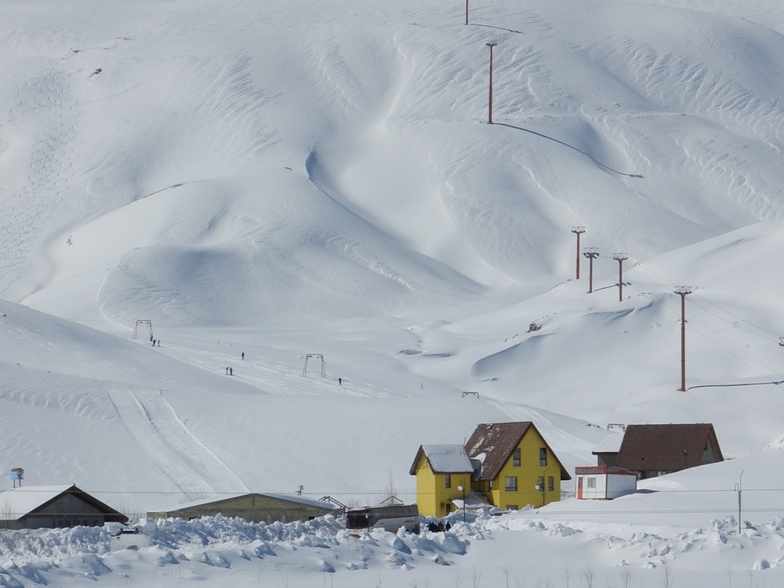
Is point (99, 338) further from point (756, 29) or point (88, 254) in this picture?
point (756, 29)

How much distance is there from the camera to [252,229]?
105 metres

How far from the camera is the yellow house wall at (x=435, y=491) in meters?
36.9

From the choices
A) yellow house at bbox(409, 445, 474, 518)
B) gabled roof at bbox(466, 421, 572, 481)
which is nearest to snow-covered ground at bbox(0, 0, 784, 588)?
yellow house at bbox(409, 445, 474, 518)

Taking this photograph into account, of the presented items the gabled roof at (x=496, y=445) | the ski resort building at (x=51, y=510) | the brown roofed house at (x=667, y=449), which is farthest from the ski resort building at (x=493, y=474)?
the ski resort building at (x=51, y=510)

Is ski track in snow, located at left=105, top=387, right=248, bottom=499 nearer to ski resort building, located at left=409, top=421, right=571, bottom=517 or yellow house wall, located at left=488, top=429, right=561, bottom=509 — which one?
ski resort building, located at left=409, top=421, right=571, bottom=517

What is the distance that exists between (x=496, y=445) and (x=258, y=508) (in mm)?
7275

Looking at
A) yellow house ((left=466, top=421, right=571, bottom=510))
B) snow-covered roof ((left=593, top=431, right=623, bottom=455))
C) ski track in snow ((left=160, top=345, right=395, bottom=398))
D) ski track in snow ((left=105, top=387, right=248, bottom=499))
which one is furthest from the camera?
ski track in snow ((left=160, top=345, right=395, bottom=398))

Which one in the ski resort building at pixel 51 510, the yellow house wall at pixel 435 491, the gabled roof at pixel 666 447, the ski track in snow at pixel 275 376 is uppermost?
the ski track in snow at pixel 275 376

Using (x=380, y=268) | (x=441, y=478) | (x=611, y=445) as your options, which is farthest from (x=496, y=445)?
(x=380, y=268)

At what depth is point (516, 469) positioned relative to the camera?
123ft

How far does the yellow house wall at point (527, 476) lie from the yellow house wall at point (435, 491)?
32.8 inches

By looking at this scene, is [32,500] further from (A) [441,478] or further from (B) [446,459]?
(B) [446,459]

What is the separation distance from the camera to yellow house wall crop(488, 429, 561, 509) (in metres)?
37.0

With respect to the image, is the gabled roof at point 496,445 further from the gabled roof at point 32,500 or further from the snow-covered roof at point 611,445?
the gabled roof at point 32,500
